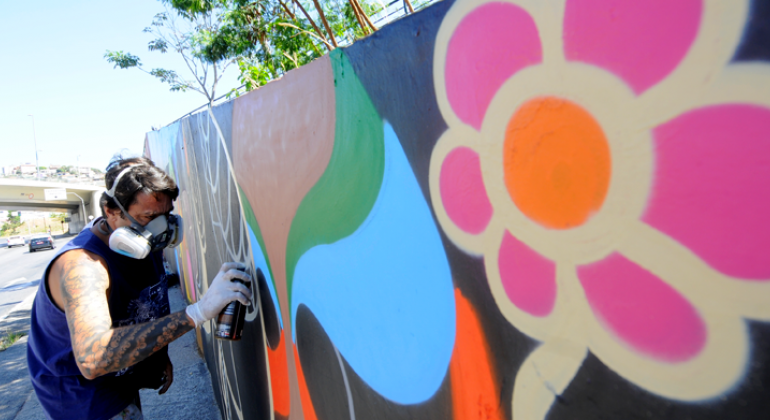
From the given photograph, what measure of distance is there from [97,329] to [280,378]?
854mm

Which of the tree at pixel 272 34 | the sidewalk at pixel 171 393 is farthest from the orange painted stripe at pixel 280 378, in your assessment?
the tree at pixel 272 34

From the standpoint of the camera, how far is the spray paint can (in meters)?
2.03

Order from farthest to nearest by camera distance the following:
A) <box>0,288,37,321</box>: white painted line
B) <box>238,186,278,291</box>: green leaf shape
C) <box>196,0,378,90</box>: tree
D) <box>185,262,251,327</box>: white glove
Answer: <box>0,288,37,321</box>: white painted line < <box>196,0,378,90</box>: tree < <box>238,186,278,291</box>: green leaf shape < <box>185,262,251,327</box>: white glove

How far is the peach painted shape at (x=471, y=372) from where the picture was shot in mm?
929

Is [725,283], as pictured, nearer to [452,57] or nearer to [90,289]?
[452,57]

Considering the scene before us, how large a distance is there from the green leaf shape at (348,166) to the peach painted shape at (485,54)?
12.9 inches

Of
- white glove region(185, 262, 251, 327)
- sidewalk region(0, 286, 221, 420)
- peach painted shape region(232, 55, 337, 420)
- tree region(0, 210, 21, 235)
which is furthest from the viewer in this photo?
tree region(0, 210, 21, 235)

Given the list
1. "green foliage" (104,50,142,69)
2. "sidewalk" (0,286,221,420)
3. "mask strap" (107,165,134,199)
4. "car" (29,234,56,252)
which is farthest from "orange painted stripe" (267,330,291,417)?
"car" (29,234,56,252)

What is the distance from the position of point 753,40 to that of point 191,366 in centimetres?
583

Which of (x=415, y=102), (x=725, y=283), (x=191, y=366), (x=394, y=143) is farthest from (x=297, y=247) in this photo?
(x=191, y=366)

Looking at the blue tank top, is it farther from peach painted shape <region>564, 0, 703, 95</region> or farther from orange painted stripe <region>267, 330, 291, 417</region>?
peach painted shape <region>564, 0, 703, 95</region>

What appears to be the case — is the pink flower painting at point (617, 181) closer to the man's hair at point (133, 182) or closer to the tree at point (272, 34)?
the man's hair at point (133, 182)

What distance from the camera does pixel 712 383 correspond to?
1.92 ft

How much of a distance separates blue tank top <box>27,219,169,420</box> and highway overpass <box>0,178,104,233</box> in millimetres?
40064
